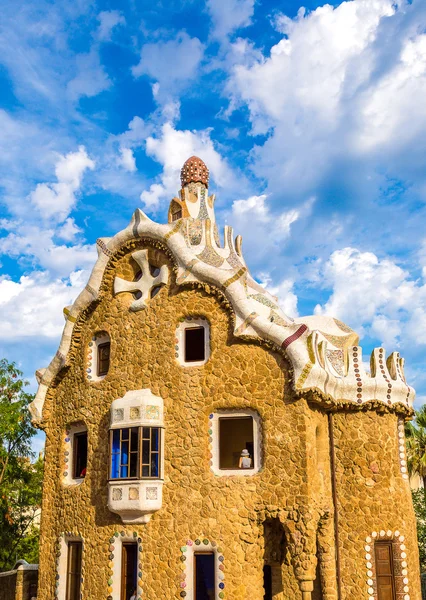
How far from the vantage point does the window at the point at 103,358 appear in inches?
607

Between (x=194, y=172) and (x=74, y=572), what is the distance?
10917 millimetres

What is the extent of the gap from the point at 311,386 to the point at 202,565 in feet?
13.9

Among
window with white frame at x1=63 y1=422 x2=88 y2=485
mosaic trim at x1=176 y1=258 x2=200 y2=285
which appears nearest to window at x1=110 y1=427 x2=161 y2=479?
window with white frame at x1=63 y1=422 x2=88 y2=485

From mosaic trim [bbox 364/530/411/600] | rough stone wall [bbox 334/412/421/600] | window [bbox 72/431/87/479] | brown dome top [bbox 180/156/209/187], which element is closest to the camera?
mosaic trim [bbox 364/530/411/600]

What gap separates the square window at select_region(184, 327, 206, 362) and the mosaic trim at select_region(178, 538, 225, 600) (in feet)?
12.7

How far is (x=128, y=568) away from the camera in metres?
13.6

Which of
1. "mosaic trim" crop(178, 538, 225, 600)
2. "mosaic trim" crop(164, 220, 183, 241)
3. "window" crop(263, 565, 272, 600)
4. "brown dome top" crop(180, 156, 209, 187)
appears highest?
"brown dome top" crop(180, 156, 209, 187)

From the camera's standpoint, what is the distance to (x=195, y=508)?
513 inches

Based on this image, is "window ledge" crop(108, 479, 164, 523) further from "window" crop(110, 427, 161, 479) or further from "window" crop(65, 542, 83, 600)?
"window" crop(65, 542, 83, 600)

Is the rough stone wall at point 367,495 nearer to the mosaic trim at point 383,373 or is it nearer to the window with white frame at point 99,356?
the mosaic trim at point 383,373

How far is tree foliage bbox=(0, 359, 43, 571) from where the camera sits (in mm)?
22266

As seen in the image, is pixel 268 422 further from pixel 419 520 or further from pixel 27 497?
pixel 27 497

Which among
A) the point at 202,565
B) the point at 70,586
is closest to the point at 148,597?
the point at 202,565

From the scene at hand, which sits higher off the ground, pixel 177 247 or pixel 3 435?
pixel 177 247
